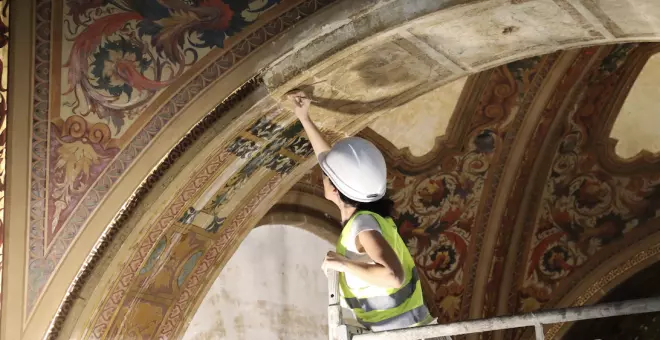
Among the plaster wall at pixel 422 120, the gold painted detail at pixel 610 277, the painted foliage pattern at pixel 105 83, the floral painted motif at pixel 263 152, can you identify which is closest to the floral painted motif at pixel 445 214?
the plaster wall at pixel 422 120

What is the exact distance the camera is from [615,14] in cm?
390

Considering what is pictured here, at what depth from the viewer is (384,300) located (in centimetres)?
327

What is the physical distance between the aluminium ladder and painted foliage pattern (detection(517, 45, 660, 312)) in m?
5.20

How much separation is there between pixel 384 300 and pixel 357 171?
477 millimetres

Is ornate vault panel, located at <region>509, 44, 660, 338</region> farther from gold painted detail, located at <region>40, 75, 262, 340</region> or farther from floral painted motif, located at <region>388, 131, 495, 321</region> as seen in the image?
gold painted detail, located at <region>40, 75, 262, 340</region>

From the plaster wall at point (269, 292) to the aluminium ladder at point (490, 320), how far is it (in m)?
4.20

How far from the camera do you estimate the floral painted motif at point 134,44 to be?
441cm

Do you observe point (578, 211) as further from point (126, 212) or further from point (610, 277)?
point (126, 212)

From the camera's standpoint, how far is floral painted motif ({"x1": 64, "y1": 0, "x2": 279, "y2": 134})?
441 centimetres

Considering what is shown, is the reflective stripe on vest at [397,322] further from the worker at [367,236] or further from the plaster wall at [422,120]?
the plaster wall at [422,120]

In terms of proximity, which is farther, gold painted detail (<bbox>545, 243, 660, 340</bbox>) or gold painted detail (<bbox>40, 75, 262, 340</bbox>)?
gold painted detail (<bbox>545, 243, 660, 340</bbox>)

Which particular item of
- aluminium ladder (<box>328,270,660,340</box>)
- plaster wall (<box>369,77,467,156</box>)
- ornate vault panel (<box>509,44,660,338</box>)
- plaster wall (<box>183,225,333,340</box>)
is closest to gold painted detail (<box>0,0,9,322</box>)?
aluminium ladder (<box>328,270,660,340</box>)

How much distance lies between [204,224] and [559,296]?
14.4ft

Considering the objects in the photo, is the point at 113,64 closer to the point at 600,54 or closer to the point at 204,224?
the point at 204,224
